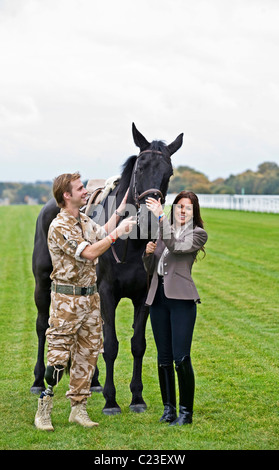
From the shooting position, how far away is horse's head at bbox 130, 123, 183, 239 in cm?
553

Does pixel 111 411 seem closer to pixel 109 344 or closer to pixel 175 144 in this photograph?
pixel 109 344

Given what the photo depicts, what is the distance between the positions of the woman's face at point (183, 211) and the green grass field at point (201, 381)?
170cm

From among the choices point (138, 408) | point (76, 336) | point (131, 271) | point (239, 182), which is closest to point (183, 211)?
point (131, 271)

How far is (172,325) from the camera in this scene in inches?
221

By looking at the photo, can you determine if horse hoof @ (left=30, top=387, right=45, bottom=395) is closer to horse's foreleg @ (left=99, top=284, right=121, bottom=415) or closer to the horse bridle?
horse's foreleg @ (left=99, top=284, right=121, bottom=415)

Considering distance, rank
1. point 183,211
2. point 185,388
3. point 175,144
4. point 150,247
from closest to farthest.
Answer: point 185,388 → point 183,211 → point 150,247 → point 175,144

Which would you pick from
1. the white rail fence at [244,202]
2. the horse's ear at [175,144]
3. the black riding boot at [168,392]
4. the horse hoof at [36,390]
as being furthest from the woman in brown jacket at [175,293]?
the white rail fence at [244,202]

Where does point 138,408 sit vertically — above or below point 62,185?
below

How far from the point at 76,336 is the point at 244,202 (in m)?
37.4

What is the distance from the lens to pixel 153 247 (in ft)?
19.0

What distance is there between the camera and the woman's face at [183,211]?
5664 millimetres

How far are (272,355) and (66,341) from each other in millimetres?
3587

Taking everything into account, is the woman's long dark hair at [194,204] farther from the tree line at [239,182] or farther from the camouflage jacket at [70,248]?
the tree line at [239,182]
